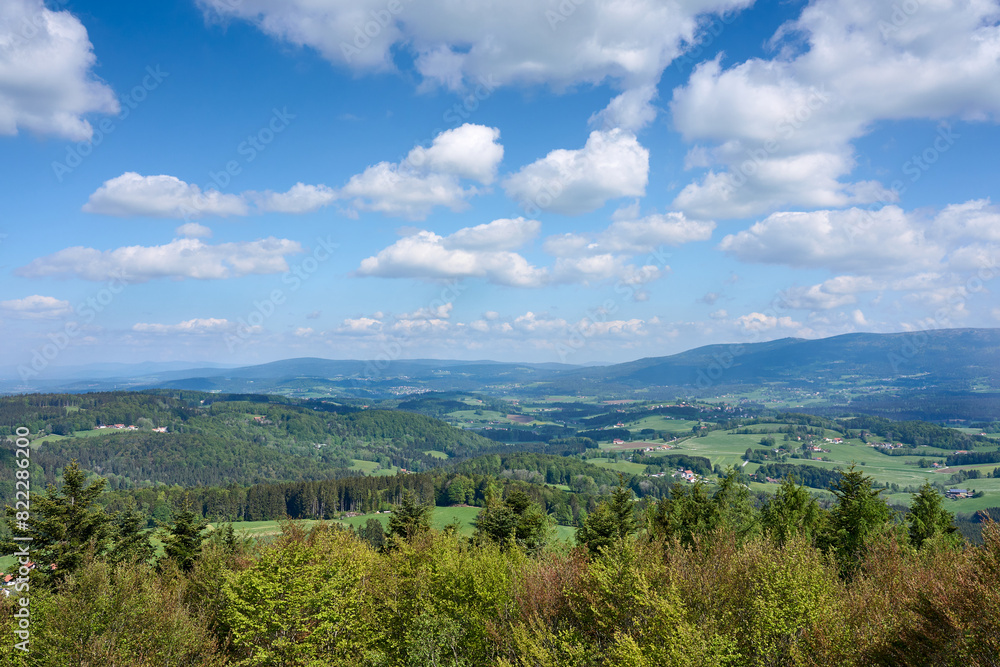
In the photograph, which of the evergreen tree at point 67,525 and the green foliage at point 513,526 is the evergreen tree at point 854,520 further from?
the evergreen tree at point 67,525

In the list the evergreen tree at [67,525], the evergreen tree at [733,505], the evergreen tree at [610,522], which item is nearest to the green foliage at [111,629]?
the evergreen tree at [67,525]

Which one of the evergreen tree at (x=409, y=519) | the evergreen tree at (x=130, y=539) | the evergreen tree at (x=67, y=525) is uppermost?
the evergreen tree at (x=67, y=525)

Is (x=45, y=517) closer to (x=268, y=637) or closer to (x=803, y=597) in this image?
(x=268, y=637)

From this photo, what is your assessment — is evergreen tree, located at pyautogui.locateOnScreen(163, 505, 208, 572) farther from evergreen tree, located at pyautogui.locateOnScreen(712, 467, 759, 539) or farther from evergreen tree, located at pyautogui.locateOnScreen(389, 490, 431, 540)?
evergreen tree, located at pyautogui.locateOnScreen(712, 467, 759, 539)

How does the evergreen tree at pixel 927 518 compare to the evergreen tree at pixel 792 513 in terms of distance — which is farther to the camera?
the evergreen tree at pixel 927 518

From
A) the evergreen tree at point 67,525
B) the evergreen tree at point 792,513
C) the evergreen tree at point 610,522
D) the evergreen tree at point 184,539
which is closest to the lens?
the evergreen tree at point 67,525

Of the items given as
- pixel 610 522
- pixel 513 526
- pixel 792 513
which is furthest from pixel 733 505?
pixel 513 526

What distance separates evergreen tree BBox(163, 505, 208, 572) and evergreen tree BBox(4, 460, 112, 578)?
5971mm

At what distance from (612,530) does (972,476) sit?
188047 millimetres

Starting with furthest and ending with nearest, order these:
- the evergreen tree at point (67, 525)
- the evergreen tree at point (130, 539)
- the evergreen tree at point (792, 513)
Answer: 1. the evergreen tree at point (130, 539)
2. the evergreen tree at point (792, 513)
3. the evergreen tree at point (67, 525)

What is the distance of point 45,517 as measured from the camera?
36.8 metres

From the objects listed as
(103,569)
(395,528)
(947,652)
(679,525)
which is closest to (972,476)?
(679,525)

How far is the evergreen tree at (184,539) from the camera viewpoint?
1737 inches

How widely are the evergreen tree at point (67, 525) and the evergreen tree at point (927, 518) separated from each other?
203ft
